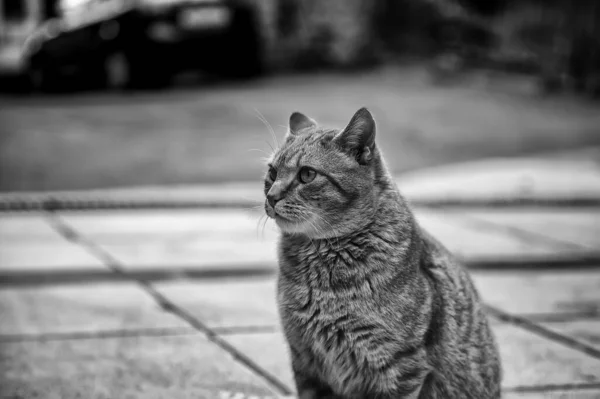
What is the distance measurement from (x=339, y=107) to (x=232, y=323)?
8.94m

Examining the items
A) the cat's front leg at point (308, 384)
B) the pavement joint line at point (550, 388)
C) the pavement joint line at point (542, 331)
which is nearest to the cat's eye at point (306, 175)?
the cat's front leg at point (308, 384)

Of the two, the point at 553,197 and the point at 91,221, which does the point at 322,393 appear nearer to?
the point at 91,221

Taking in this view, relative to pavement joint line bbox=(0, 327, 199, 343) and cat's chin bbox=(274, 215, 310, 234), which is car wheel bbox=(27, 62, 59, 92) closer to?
pavement joint line bbox=(0, 327, 199, 343)

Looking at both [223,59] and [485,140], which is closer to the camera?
[485,140]

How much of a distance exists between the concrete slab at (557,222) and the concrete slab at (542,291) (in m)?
0.90

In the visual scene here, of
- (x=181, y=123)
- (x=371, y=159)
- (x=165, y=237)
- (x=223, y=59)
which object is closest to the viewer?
(x=371, y=159)

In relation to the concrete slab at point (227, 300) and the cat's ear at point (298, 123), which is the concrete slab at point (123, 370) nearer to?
the concrete slab at point (227, 300)

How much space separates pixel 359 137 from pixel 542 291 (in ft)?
8.96

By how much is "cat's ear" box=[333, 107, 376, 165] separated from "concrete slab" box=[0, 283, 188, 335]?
5.85 feet

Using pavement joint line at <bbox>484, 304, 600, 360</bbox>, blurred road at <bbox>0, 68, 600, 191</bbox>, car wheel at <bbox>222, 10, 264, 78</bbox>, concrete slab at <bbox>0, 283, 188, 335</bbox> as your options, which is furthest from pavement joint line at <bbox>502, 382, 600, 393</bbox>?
car wheel at <bbox>222, 10, 264, 78</bbox>

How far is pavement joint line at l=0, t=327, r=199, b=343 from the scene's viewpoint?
13.1 feet

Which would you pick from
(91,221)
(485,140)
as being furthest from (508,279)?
(485,140)

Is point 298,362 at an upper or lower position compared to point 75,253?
upper

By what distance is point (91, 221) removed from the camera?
6.87m
